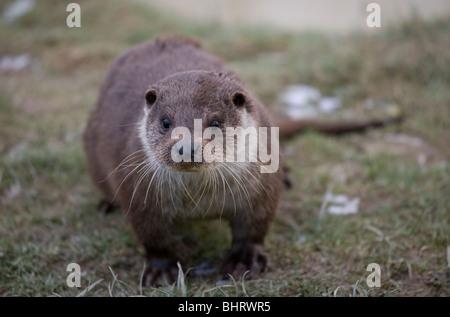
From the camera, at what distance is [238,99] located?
2473 millimetres

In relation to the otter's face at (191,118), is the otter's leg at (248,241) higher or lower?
lower

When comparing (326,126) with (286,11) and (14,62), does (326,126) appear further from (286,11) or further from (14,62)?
(286,11)

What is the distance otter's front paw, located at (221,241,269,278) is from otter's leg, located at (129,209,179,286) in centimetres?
29

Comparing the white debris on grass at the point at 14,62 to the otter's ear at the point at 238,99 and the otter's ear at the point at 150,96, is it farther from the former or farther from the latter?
the otter's ear at the point at 238,99

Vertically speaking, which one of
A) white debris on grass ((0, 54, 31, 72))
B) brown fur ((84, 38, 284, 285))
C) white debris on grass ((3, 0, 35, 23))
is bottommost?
brown fur ((84, 38, 284, 285))

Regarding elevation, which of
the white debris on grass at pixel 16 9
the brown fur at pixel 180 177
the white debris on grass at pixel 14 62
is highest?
the white debris on grass at pixel 16 9

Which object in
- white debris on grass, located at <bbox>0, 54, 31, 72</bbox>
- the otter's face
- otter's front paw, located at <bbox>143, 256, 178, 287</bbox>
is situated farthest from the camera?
white debris on grass, located at <bbox>0, 54, 31, 72</bbox>

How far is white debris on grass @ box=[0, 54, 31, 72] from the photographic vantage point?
607 cm

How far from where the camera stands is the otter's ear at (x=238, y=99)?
96.3 inches

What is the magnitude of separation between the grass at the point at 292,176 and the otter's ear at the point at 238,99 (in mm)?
850

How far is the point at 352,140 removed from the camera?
4.30 m

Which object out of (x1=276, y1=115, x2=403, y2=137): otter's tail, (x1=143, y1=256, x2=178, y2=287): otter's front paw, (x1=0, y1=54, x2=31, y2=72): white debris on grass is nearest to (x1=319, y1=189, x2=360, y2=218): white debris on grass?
(x1=276, y1=115, x2=403, y2=137): otter's tail

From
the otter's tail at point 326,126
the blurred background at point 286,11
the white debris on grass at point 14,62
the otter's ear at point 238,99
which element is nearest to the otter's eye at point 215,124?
the otter's ear at point 238,99

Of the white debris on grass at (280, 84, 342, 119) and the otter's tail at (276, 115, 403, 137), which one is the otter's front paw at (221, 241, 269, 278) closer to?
the otter's tail at (276, 115, 403, 137)
